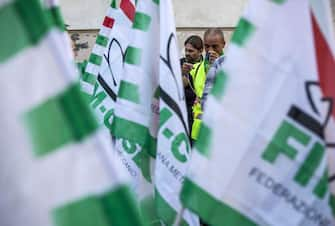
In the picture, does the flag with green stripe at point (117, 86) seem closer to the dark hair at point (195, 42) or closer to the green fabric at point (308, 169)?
the dark hair at point (195, 42)

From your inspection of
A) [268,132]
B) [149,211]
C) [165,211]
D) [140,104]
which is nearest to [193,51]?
[140,104]

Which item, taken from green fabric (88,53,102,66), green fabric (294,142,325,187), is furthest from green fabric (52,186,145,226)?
green fabric (88,53,102,66)

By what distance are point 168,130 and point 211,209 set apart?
3.77 feet

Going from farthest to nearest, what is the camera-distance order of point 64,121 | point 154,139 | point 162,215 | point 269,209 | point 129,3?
point 129,3
point 154,139
point 162,215
point 269,209
point 64,121

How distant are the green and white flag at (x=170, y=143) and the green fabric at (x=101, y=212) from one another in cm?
161

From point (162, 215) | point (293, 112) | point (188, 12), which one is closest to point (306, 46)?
point (293, 112)

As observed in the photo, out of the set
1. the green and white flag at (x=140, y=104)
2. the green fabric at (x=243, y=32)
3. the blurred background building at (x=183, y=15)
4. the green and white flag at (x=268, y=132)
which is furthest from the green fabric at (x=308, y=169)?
the blurred background building at (x=183, y=15)

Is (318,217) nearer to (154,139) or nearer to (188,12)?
(154,139)

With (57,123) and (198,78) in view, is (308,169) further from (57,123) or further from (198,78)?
(198,78)

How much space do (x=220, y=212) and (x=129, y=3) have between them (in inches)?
91.4

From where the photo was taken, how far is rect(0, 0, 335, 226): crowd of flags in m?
1.75

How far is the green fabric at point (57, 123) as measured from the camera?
176cm

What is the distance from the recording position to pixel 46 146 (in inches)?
69.2

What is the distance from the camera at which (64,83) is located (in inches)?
70.4
